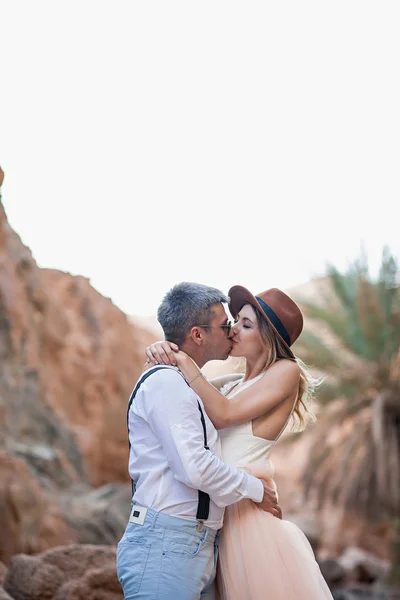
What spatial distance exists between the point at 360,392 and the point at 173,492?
502 inches

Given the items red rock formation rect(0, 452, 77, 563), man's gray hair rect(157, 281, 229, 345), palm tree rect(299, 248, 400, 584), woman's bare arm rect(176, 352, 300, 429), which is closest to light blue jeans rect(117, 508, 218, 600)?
woman's bare arm rect(176, 352, 300, 429)

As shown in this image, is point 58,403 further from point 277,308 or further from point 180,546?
point 180,546

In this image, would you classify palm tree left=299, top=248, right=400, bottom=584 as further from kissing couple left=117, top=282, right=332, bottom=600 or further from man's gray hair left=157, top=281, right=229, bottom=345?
man's gray hair left=157, top=281, right=229, bottom=345

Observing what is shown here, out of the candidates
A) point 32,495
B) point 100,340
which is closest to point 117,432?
point 100,340

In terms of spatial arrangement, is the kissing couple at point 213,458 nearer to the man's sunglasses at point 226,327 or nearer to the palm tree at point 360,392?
the man's sunglasses at point 226,327

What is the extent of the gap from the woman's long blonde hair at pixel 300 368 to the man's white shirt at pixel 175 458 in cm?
60

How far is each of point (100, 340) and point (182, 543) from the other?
1124 cm

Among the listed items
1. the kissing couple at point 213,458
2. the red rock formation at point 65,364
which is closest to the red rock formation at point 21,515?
the red rock formation at point 65,364

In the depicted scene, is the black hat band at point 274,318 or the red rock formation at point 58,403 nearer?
the black hat band at point 274,318

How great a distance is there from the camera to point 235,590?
348cm

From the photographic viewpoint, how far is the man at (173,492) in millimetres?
3162

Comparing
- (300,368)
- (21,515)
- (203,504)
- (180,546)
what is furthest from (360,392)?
(180,546)

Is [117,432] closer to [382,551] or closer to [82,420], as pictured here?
[82,420]

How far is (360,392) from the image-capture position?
15.5 m
